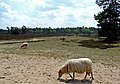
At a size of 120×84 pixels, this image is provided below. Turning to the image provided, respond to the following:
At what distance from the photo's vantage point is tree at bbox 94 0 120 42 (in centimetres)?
6141

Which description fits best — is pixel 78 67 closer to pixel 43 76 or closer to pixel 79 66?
pixel 79 66

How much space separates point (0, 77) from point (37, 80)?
238 centimetres

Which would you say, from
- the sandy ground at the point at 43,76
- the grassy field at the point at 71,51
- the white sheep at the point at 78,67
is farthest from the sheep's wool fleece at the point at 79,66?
the grassy field at the point at 71,51

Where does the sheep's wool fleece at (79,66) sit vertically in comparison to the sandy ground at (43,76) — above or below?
above

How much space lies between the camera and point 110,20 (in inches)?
2445

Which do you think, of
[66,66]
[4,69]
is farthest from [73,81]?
[4,69]

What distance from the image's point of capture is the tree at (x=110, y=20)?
61.4 meters

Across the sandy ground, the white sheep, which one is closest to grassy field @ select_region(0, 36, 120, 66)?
the sandy ground

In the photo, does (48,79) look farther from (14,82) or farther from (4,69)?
(4,69)

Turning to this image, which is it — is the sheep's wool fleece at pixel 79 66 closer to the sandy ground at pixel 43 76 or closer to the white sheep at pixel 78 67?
the white sheep at pixel 78 67

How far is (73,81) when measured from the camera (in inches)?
609

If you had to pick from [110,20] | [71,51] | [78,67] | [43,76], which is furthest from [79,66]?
[110,20]

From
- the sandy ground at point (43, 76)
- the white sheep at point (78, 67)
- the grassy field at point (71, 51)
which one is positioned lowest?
the grassy field at point (71, 51)

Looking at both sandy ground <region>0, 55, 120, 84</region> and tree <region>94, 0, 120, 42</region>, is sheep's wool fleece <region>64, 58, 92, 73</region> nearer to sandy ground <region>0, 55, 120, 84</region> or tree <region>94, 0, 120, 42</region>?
sandy ground <region>0, 55, 120, 84</region>
